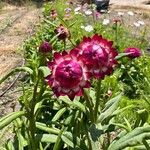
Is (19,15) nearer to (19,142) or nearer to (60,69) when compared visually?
(19,142)

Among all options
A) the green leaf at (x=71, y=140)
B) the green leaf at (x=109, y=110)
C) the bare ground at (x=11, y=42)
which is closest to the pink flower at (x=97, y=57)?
the green leaf at (x=109, y=110)

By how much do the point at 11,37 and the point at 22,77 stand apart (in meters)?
3.51

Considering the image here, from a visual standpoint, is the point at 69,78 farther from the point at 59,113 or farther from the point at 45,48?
the point at 59,113

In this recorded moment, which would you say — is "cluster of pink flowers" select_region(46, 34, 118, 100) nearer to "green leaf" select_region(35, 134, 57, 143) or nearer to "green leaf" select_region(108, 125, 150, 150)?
"green leaf" select_region(108, 125, 150, 150)

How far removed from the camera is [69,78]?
2266 mm

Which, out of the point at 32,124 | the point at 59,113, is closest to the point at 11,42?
the point at 59,113

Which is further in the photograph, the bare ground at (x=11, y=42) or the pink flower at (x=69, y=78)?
the bare ground at (x=11, y=42)

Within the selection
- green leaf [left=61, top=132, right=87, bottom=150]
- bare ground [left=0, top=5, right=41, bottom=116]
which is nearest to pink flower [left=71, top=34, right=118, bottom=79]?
green leaf [left=61, top=132, right=87, bottom=150]

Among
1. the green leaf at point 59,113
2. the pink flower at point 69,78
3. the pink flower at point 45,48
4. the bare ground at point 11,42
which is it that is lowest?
the bare ground at point 11,42

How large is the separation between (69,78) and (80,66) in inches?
4.2

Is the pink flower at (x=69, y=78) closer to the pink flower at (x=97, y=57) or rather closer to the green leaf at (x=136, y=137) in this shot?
the pink flower at (x=97, y=57)

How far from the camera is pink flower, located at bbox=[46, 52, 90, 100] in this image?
2275mm

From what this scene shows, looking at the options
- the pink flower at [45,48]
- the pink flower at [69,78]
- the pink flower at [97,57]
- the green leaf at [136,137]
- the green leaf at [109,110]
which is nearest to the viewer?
the pink flower at [69,78]

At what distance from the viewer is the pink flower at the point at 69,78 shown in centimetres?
228
